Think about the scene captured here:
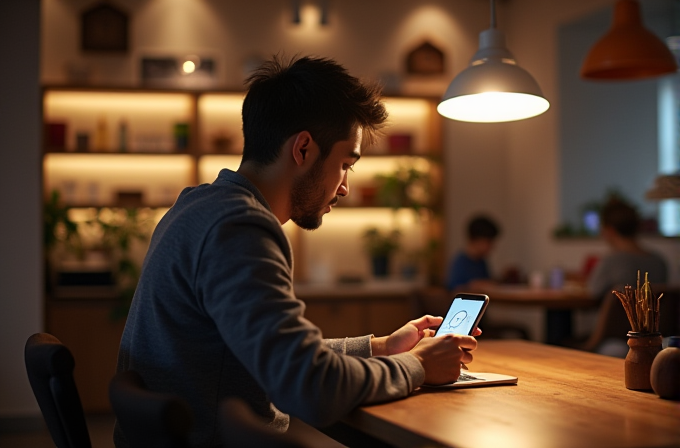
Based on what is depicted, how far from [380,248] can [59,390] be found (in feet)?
16.5

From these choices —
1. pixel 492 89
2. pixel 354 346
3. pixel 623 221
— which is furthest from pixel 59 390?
pixel 623 221

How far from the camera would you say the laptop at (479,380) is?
1.71m

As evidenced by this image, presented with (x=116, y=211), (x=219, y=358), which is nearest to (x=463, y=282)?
(x=116, y=211)

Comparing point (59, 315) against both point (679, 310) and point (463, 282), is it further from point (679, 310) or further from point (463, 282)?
point (679, 310)

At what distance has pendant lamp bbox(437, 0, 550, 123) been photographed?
7.55ft

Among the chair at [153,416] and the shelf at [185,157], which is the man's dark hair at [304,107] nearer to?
the chair at [153,416]

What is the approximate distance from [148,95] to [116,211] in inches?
37.6

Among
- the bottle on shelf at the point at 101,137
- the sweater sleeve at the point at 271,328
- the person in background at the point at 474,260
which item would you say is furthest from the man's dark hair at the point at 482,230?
the sweater sleeve at the point at 271,328

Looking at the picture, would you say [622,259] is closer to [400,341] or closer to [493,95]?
[493,95]

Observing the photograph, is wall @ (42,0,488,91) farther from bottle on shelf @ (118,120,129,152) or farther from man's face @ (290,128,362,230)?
man's face @ (290,128,362,230)

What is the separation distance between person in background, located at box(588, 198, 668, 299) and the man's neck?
334 centimetres

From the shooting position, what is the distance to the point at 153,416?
1.18 meters

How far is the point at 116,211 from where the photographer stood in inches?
236

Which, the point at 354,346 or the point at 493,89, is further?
the point at 493,89
